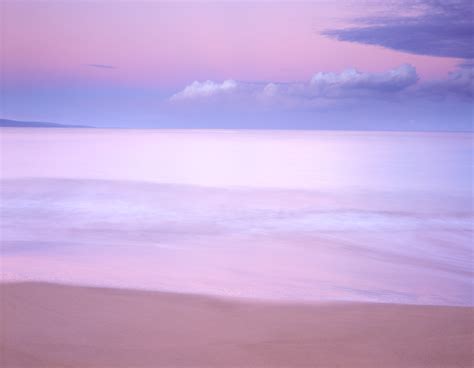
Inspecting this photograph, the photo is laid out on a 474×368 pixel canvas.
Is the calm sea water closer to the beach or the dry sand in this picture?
the beach

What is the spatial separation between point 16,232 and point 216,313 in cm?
418

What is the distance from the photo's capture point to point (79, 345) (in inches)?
110

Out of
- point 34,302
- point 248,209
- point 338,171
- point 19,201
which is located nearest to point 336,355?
point 34,302

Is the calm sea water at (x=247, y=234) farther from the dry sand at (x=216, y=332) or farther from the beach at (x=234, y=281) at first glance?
the dry sand at (x=216, y=332)

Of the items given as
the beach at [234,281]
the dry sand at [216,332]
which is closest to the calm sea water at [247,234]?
the beach at [234,281]

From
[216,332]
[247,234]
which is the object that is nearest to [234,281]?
[216,332]

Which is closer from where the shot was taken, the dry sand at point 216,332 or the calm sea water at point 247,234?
the dry sand at point 216,332

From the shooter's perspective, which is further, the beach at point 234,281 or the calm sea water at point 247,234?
the calm sea water at point 247,234

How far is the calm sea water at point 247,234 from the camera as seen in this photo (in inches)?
163

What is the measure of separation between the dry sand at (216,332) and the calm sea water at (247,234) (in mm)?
356

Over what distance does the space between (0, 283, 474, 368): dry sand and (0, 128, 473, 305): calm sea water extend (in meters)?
0.36

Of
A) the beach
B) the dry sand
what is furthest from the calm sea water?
the dry sand

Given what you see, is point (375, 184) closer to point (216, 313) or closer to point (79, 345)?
point (216, 313)

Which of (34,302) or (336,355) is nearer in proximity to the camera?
(336,355)
